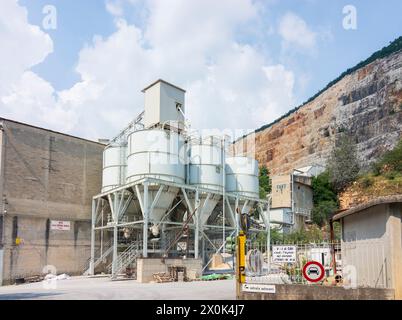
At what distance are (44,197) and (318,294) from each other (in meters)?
25.5

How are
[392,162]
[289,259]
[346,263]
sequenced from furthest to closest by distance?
[392,162]
[346,263]
[289,259]

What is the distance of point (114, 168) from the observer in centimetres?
3725

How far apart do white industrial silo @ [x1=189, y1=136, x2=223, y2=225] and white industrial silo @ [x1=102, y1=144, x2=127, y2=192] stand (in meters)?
5.77

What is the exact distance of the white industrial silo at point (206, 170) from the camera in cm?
3603

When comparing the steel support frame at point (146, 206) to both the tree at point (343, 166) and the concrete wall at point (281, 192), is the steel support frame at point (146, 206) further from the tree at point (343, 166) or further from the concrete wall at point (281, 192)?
the tree at point (343, 166)

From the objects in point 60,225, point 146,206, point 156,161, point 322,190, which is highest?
point 322,190

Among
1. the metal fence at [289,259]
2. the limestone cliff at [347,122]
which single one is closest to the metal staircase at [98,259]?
the metal fence at [289,259]

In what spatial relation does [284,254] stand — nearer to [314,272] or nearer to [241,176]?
[314,272]

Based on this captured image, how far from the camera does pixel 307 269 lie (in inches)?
543

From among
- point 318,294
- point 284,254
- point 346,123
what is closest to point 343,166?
point 346,123

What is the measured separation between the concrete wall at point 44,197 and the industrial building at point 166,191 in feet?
4.51

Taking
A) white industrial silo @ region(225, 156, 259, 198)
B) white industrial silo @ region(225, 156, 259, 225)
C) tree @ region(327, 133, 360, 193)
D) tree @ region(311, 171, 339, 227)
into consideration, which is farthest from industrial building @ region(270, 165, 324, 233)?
white industrial silo @ region(225, 156, 259, 198)
